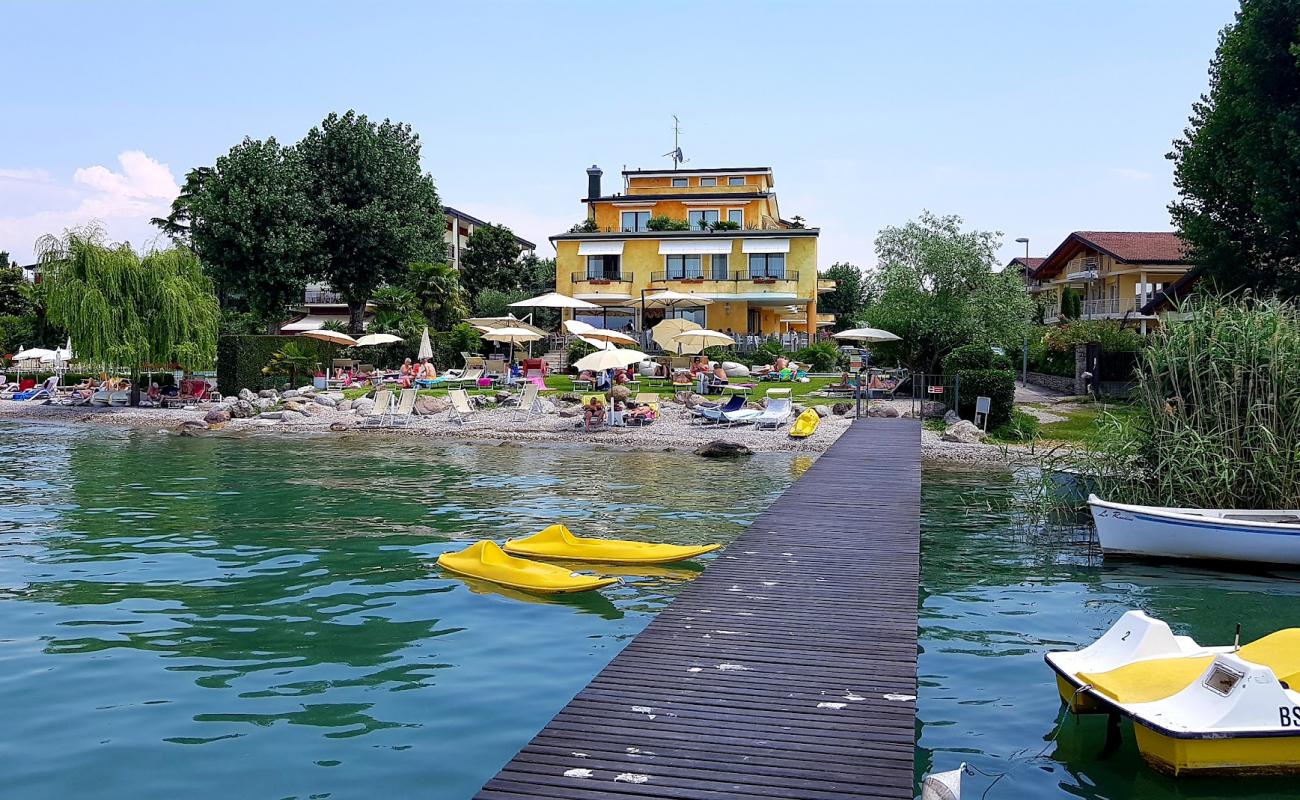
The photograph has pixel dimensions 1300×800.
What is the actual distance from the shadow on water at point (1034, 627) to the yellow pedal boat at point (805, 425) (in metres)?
8.32

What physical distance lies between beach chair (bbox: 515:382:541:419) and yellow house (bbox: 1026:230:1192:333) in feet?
99.8

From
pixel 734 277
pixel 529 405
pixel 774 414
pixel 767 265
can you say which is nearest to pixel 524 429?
pixel 529 405

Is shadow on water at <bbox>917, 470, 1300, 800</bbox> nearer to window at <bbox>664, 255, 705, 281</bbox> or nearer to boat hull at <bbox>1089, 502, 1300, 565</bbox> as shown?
boat hull at <bbox>1089, 502, 1300, 565</bbox>

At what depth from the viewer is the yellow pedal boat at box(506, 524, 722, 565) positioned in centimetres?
1269

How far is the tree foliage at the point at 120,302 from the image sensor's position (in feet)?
107

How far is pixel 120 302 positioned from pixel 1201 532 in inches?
1232

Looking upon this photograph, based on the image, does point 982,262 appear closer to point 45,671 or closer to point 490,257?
point 45,671

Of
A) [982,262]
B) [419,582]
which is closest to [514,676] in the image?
[419,582]

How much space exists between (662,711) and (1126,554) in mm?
8715

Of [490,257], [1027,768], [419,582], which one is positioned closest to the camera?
[1027,768]

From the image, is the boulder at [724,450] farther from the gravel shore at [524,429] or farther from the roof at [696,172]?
the roof at [696,172]

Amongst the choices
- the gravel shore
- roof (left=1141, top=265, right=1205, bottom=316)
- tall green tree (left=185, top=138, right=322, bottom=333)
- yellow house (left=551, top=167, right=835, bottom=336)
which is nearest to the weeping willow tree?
the gravel shore

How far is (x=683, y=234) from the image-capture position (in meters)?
55.1

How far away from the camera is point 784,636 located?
790 cm
